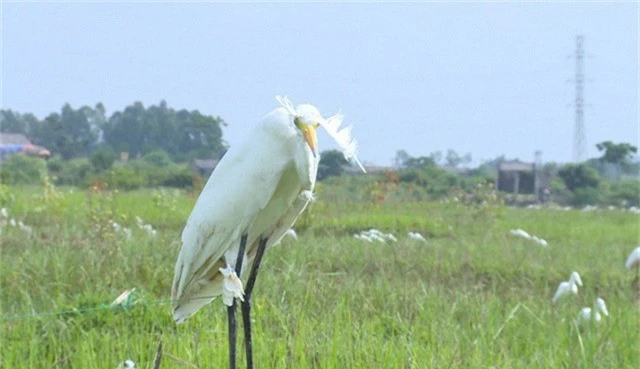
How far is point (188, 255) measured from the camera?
7.47ft

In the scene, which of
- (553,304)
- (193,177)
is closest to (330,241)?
(553,304)

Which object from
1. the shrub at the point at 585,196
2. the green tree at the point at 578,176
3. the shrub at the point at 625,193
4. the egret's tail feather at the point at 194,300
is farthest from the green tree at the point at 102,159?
the egret's tail feather at the point at 194,300

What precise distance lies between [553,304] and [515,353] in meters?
1.24

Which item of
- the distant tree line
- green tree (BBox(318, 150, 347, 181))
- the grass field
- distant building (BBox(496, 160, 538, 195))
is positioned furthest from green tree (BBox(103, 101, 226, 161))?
distant building (BBox(496, 160, 538, 195))

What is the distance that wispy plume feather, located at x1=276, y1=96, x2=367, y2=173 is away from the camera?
203 cm

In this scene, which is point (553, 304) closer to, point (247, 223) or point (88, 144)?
point (247, 223)

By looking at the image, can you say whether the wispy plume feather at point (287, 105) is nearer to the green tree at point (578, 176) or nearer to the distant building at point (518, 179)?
the distant building at point (518, 179)

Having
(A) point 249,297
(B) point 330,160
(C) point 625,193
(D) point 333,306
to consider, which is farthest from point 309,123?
(C) point 625,193

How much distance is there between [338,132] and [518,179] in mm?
16643

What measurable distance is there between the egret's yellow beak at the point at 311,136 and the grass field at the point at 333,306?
0.75 metres

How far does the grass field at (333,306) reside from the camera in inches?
116

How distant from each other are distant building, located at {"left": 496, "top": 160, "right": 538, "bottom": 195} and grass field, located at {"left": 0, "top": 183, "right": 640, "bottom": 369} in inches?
415

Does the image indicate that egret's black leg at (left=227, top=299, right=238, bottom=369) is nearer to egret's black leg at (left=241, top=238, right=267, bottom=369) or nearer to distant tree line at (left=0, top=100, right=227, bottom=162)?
egret's black leg at (left=241, top=238, right=267, bottom=369)

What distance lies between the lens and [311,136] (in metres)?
1.97
